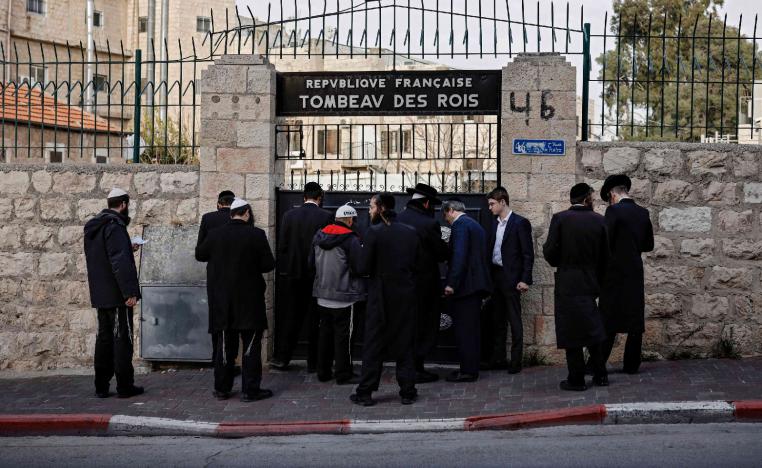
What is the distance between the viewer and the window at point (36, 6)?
154 feet

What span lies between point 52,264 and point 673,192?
665cm

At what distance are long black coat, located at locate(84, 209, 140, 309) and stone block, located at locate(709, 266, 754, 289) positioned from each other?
569cm

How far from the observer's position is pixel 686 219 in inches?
401

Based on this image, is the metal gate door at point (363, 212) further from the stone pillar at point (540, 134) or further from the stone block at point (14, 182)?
the stone block at point (14, 182)

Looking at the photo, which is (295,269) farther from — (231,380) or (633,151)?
(633,151)

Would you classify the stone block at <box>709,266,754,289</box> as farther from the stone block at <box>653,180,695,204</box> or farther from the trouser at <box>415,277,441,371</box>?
the trouser at <box>415,277,441,371</box>

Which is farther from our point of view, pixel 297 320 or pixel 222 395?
pixel 297 320

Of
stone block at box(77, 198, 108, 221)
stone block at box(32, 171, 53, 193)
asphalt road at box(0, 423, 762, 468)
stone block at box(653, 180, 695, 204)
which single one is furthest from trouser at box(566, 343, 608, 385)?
stone block at box(32, 171, 53, 193)

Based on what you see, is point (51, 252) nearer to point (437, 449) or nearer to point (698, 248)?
point (437, 449)

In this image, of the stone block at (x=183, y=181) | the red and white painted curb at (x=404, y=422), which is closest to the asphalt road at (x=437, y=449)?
the red and white painted curb at (x=404, y=422)

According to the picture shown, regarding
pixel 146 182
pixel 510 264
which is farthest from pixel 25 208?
pixel 510 264

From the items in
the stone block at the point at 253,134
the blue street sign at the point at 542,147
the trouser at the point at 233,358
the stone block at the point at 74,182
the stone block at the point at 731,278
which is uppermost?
the stone block at the point at 253,134

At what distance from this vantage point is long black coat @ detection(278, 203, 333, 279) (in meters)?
9.88

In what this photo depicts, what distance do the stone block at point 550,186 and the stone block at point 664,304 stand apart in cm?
135
